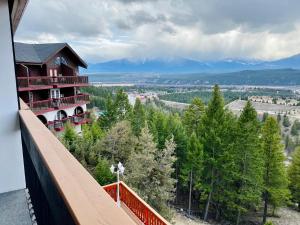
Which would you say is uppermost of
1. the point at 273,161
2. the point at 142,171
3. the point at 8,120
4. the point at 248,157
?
the point at 8,120

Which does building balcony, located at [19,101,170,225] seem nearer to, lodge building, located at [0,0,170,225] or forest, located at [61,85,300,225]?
lodge building, located at [0,0,170,225]

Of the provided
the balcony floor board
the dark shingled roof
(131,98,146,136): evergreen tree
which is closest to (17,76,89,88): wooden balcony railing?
the dark shingled roof

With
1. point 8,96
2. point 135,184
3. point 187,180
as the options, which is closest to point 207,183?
point 187,180

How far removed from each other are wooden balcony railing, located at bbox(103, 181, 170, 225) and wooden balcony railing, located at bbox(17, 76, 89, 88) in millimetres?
8455

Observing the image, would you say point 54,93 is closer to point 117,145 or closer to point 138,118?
point 117,145

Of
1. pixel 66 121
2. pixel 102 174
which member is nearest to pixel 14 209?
pixel 102 174

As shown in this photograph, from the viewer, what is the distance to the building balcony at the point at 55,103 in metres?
13.6

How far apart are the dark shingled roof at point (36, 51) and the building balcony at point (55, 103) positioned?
226 centimetres

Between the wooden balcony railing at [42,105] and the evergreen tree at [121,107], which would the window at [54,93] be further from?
the evergreen tree at [121,107]

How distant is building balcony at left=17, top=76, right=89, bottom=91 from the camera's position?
12.6 metres

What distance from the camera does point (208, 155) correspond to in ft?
58.3

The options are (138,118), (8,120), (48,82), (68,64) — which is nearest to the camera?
(8,120)

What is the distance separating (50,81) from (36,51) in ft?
10.3

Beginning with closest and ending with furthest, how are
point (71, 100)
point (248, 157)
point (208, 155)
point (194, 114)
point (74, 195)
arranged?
1. point (74, 195)
2. point (71, 100)
3. point (248, 157)
4. point (208, 155)
5. point (194, 114)
